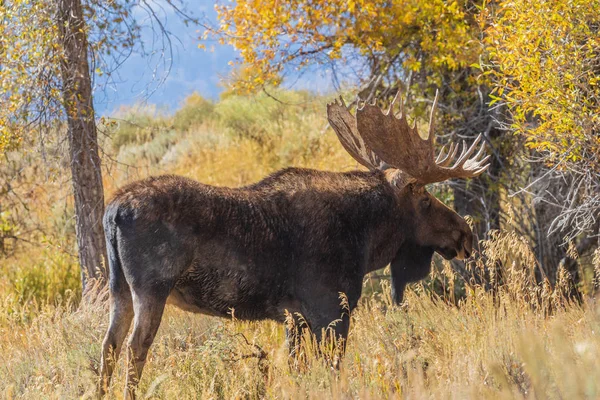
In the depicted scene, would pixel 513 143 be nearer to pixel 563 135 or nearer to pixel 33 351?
pixel 563 135

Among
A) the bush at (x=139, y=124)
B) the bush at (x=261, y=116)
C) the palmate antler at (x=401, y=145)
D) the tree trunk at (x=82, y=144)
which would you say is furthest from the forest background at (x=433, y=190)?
the bush at (x=139, y=124)

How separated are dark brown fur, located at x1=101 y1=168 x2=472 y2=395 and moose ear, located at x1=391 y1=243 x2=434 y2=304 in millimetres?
15

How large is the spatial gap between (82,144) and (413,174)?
11.8 feet

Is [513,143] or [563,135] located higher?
[513,143]

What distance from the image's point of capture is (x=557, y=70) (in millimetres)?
6172

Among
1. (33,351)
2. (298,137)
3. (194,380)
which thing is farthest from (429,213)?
(298,137)

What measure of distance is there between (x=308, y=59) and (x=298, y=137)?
20.0ft

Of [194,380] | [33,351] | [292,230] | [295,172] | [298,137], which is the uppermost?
[298,137]

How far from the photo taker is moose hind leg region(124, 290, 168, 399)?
4.58 m

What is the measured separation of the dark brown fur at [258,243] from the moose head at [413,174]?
0.05 ft

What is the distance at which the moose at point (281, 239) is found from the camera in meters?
4.66

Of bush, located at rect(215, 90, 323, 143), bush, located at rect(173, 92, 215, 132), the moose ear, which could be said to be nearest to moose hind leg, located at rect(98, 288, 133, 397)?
the moose ear

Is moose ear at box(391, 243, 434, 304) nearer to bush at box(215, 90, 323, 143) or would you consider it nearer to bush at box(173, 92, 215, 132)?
bush at box(215, 90, 323, 143)

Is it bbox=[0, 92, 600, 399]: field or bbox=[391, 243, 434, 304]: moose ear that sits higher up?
bbox=[391, 243, 434, 304]: moose ear
